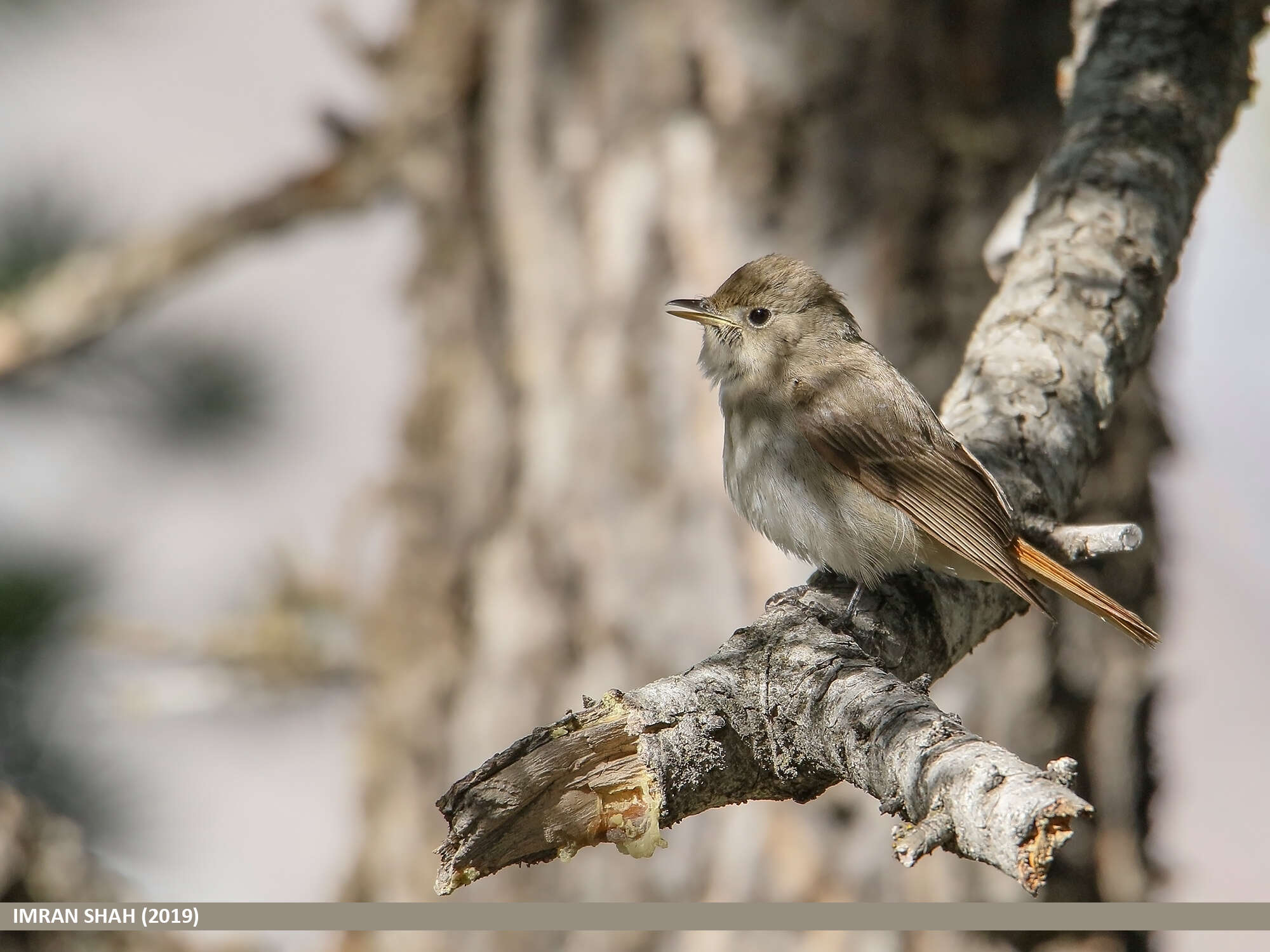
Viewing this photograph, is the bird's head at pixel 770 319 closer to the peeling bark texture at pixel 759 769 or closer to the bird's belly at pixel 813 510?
the bird's belly at pixel 813 510

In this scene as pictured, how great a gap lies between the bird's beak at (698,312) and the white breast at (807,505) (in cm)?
30

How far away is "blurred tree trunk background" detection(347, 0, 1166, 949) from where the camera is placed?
13.8ft

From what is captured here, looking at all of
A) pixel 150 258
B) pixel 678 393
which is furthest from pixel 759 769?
pixel 150 258

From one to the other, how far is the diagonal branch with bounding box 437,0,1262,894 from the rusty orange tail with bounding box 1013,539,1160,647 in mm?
155

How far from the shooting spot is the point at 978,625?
279 centimetres

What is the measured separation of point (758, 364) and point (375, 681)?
94.1 inches

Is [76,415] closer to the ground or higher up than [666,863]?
higher up

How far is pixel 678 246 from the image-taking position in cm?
459

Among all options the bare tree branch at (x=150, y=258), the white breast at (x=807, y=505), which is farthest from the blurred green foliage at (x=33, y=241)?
the white breast at (x=807, y=505)

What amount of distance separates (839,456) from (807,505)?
177 mm

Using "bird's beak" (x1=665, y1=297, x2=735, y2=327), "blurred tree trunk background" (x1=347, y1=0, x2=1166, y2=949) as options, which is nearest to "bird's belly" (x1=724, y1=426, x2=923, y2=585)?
"bird's beak" (x1=665, y1=297, x2=735, y2=327)

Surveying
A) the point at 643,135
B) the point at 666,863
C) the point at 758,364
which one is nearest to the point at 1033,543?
the point at 758,364

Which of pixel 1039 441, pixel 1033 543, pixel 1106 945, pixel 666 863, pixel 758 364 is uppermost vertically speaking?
pixel 758 364

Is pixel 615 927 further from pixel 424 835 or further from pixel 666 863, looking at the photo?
pixel 424 835
